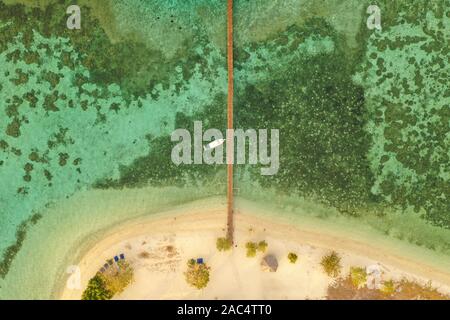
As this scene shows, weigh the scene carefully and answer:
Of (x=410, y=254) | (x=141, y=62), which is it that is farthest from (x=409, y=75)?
(x=141, y=62)

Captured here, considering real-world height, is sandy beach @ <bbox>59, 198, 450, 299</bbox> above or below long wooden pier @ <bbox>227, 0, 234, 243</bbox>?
below

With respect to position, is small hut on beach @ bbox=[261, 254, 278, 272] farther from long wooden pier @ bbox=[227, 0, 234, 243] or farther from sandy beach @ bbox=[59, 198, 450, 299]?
long wooden pier @ bbox=[227, 0, 234, 243]

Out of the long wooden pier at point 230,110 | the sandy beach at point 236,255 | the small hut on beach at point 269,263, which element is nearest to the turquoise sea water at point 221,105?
the long wooden pier at point 230,110

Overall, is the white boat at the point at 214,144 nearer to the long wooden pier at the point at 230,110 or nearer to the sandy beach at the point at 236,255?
the long wooden pier at the point at 230,110

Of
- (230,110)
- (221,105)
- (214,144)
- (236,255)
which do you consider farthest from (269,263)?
(221,105)

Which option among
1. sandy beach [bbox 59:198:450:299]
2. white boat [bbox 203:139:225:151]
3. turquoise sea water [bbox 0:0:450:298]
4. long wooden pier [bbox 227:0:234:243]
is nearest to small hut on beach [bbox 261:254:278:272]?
sandy beach [bbox 59:198:450:299]
